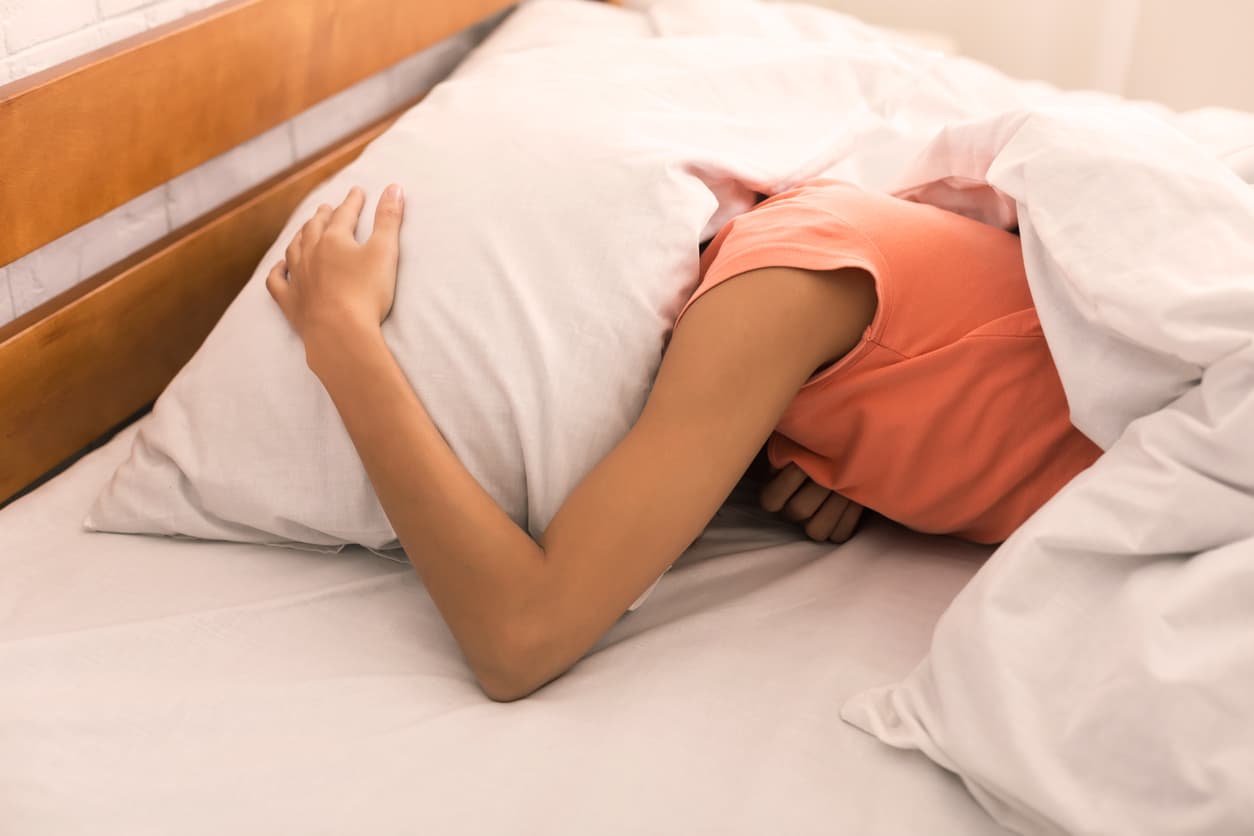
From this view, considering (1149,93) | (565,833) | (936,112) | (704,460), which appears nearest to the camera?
(565,833)

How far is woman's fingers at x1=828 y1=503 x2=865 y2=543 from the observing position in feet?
3.10

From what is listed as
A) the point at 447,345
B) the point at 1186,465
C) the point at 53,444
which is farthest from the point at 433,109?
the point at 1186,465

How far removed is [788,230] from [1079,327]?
0.21 metres

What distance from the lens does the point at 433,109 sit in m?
0.99

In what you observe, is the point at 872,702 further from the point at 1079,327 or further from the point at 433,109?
the point at 433,109

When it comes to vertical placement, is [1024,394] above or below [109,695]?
above

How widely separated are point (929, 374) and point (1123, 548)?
0.67ft

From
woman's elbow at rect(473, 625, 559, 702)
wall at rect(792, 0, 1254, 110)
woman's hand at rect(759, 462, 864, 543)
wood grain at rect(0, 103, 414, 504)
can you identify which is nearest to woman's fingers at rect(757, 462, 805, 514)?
woman's hand at rect(759, 462, 864, 543)

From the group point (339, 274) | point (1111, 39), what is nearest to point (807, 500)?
point (339, 274)

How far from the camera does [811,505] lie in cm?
93

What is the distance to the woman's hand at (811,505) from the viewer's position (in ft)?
3.06

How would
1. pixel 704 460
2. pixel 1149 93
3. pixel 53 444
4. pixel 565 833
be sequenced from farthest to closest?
pixel 1149 93 → pixel 53 444 → pixel 704 460 → pixel 565 833

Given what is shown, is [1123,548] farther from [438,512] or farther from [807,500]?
[438,512]

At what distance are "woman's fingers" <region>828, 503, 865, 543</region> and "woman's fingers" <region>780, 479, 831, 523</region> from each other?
0.02 metres
